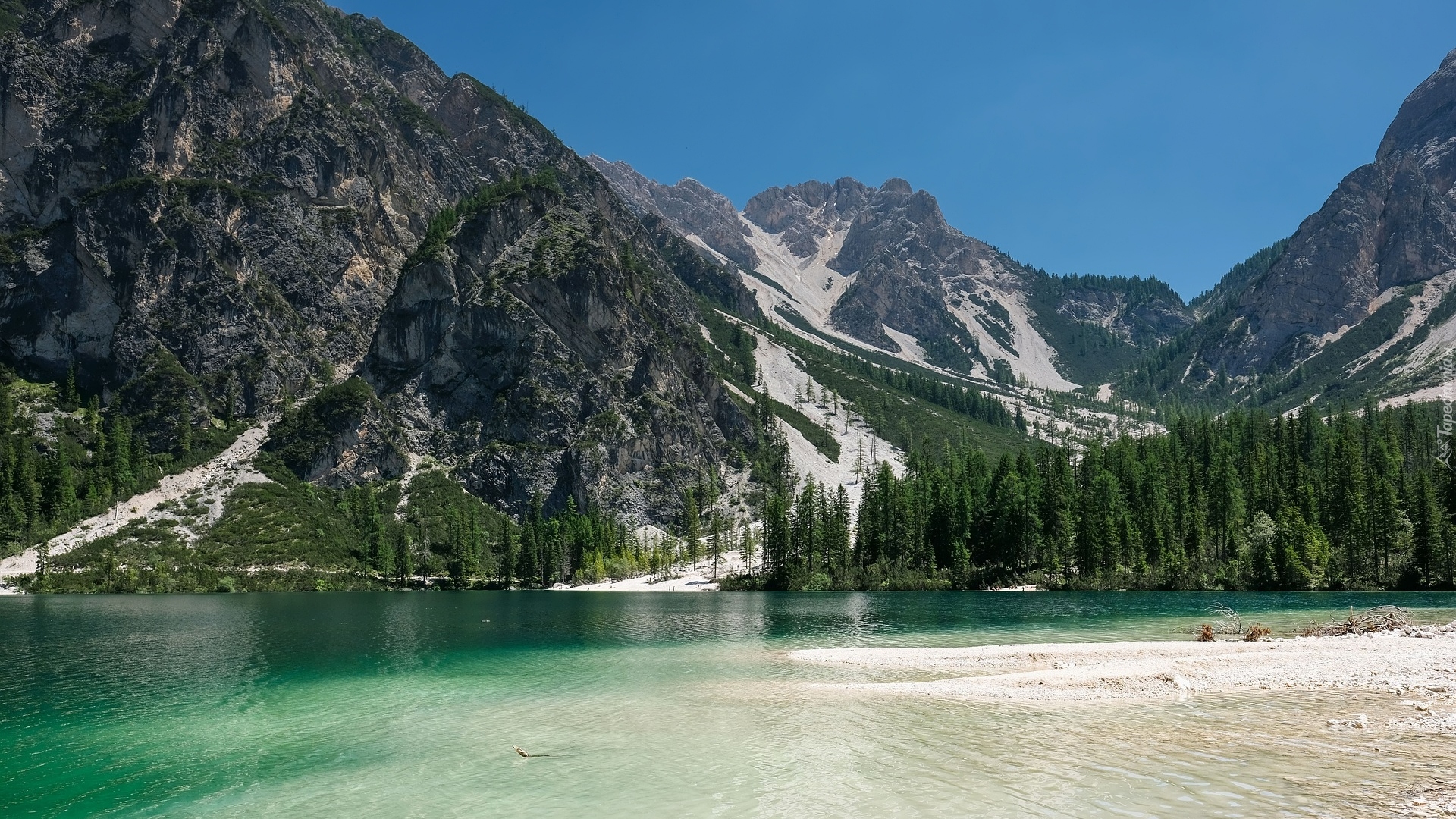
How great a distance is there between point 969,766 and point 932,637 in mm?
38933

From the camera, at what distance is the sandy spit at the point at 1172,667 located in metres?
31.8

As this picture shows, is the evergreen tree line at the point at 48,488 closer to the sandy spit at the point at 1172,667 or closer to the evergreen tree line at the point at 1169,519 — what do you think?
the evergreen tree line at the point at 1169,519

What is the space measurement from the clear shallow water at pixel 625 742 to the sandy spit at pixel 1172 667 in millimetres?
2374

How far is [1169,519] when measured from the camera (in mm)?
123312

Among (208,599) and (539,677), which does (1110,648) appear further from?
(208,599)

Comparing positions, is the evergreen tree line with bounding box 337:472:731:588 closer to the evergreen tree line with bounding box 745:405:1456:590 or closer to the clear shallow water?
the evergreen tree line with bounding box 745:405:1456:590

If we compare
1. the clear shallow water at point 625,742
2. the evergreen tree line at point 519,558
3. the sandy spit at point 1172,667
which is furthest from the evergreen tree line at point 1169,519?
the sandy spit at point 1172,667

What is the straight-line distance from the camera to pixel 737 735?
90.9ft

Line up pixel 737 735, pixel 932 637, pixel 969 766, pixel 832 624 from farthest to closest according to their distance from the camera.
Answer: pixel 832 624, pixel 932 637, pixel 737 735, pixel 969 766

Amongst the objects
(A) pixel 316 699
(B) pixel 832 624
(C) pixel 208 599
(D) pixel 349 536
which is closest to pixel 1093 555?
(B) pixel 832 624

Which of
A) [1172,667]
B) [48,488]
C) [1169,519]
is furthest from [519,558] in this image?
[1172,667]

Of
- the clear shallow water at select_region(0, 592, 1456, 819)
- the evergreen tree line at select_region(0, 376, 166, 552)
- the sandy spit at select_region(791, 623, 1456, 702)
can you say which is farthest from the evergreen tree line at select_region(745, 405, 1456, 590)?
the evergreen tree line at select_region(0, 376, 166, 552)

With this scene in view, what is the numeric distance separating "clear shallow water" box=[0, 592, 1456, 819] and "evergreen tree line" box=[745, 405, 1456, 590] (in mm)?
54810

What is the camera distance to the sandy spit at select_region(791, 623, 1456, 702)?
31.8m
